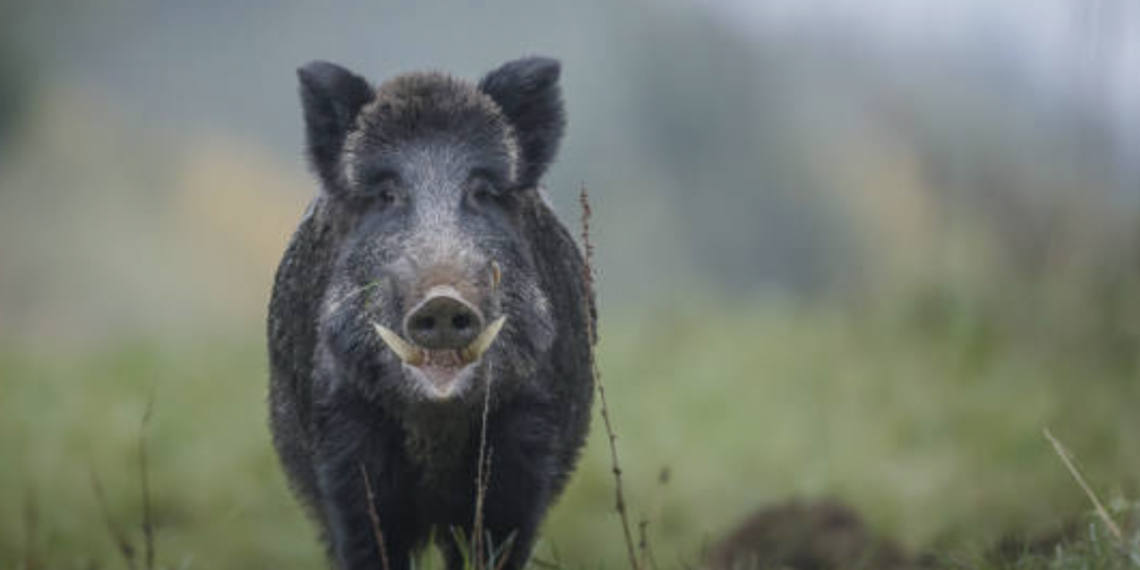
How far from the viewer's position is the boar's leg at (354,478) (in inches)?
135

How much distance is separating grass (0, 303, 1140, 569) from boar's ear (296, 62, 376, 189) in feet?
5.26

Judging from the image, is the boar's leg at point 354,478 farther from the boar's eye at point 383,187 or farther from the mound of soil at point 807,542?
the mound of soil at point 807,542

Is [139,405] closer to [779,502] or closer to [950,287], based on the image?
[779,502]

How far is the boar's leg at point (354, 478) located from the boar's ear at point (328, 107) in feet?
2.20

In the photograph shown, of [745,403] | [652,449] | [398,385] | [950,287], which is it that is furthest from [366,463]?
[950,287]

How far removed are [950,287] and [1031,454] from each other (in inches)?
92.1

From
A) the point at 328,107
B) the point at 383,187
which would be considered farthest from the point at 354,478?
the point at 328,107

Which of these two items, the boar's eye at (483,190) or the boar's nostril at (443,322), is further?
the boar's eye at (483,190)

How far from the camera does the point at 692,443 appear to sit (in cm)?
749

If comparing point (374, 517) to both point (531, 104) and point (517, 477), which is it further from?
point (531, 104)

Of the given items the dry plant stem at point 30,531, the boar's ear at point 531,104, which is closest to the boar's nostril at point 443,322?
the boar's ear at point 531,104

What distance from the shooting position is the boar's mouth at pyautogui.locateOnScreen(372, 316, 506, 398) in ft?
9.46

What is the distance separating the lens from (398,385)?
3.30 m

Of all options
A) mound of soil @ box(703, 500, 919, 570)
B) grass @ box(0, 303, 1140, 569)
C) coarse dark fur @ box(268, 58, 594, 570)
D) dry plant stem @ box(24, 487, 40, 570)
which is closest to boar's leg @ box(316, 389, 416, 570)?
coarse dark fur @ box(268, 58, 594, 570)
